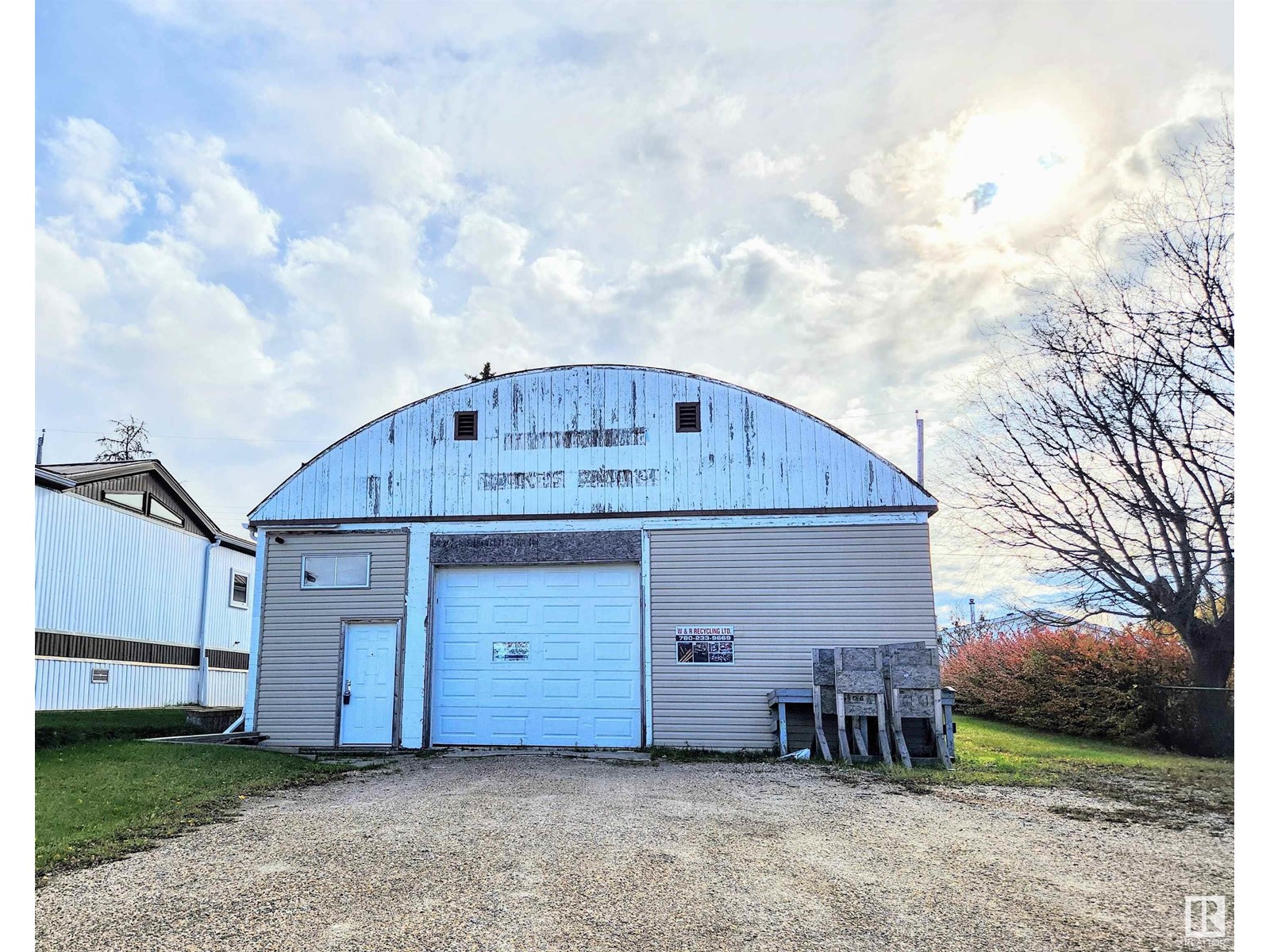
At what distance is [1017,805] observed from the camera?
7.92m

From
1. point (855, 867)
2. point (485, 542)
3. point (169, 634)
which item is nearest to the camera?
point (855, 867)

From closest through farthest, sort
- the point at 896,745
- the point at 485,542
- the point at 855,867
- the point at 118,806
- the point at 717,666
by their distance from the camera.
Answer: the point at 855,867, the point at 118,806, the point at 896,745, the point at 717,666, the point at 485,542

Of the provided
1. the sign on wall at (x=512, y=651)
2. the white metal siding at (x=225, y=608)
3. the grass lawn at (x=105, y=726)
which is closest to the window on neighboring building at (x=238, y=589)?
the white metal siding at (x=225, y=608)

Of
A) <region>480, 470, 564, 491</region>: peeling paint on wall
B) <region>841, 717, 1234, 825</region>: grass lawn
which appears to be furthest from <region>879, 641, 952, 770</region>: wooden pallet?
<region>480, 470, 564, 491</region>: peeling paint on wall

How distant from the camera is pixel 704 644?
12945 millimetres

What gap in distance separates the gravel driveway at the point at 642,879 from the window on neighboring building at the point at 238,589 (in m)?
18.9

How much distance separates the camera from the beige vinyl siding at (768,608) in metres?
12.7

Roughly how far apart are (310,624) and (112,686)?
30.0 ft

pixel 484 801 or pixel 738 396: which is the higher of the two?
pixel 738 396

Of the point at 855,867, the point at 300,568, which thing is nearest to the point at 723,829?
the point at 855,867

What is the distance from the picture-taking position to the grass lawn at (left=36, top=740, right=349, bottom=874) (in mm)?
6145

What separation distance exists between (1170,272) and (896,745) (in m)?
8.29

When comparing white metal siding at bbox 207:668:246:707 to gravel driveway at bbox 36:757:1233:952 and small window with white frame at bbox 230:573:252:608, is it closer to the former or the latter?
small window with white frame at bbox 230:573:252:608

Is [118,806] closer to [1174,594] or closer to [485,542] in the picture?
[485,542]
